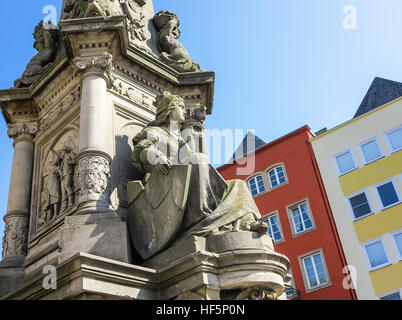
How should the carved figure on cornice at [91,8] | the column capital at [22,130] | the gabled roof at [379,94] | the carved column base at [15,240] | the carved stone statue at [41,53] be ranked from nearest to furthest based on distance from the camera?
the carved column base at [15,240]
the carved figure on cornice at [91,8]
the column capital at [22,130]
the carved stone statue at [41,53]
the gabled roof at [379,94]

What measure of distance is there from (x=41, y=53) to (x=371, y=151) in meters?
18.9

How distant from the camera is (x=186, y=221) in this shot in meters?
6.57

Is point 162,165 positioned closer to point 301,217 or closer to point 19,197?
point 19,197

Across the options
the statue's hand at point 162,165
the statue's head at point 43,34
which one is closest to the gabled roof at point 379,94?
the statue's head at point 43,34

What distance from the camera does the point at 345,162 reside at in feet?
83.3

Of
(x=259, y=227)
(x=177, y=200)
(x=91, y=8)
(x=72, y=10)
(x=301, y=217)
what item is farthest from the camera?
(x=301, y=217)

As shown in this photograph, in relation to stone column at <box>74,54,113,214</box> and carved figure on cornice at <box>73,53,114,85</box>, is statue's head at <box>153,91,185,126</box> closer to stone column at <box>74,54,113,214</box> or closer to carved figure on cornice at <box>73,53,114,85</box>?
stone column at <box>74,54,113,214</box>

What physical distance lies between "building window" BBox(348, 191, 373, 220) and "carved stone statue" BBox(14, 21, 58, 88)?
57.8ft

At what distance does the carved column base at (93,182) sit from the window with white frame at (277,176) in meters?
20.3

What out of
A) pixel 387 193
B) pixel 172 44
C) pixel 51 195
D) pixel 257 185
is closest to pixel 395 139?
pixel 387 193

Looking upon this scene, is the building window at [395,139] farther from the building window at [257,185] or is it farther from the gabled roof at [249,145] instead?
the gabled roof at [249,145]

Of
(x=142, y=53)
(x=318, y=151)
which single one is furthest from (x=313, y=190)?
(x=142, y=53)

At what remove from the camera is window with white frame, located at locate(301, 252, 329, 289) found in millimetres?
22906

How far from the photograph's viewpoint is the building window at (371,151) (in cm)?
2439
